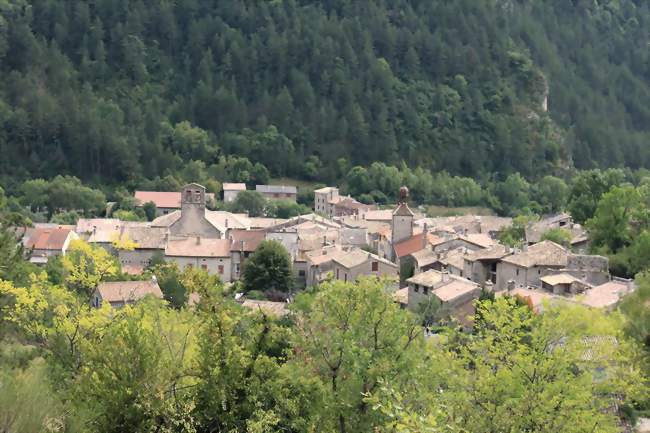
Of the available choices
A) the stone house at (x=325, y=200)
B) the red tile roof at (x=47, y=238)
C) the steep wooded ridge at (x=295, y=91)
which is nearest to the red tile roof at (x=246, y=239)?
the red tile roof at (x=47, y=238)

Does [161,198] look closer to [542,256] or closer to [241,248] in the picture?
[241,248]

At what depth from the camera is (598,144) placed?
118m

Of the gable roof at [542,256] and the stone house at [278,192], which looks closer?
the gable roof at [542,256]

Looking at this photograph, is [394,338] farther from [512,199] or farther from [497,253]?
[512,199]

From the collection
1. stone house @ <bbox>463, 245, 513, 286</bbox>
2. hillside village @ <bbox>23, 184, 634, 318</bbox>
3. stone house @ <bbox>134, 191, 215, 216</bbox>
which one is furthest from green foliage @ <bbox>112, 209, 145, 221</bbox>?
stone house @ <bbox>463, 245, 513, 286</bbox>

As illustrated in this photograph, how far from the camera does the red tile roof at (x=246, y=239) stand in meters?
55.2

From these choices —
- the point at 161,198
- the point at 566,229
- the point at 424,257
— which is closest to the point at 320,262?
the point at 424,257

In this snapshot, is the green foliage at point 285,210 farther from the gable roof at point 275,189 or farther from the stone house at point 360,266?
the stone house at point 360,266

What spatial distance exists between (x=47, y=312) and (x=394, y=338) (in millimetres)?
8931

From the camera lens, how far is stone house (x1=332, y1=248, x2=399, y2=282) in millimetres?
49562

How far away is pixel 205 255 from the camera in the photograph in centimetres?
5394

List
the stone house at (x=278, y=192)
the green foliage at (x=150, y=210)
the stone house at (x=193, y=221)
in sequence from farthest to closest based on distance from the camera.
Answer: the stone house at (x=278, y=192) < the green foliage at (x=150, y=210) < the stone house at (x=193, y=221)

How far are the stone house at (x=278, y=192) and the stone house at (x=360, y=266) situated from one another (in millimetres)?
35336

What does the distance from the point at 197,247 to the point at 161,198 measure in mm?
26459
